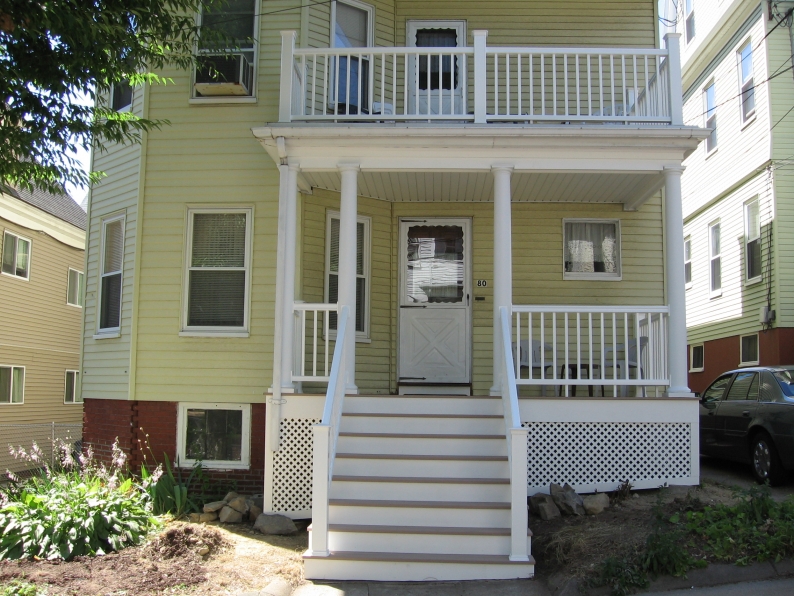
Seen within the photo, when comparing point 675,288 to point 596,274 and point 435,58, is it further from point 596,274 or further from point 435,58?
point 435,58

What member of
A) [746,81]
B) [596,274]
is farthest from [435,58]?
[746,81]

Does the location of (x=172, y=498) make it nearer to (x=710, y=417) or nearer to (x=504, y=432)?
(x=504, y=432)

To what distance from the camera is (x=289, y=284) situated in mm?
8016

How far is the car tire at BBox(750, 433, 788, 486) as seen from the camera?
802cm

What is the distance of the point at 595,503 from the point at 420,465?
1774 mm

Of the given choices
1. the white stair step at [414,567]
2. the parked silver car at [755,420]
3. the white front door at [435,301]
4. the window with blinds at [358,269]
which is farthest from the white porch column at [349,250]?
the parked silver car at [755,420]

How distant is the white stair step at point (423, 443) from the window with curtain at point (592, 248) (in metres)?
3.86

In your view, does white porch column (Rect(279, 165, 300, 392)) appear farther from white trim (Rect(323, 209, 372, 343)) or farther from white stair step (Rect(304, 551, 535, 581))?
white stair step (Rect(304, 551, 535, 581))

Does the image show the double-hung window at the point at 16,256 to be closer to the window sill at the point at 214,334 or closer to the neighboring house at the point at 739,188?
the window sill at the point at 214,334

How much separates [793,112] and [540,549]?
35.6 ft

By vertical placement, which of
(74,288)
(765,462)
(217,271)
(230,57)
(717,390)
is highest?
(230,57)

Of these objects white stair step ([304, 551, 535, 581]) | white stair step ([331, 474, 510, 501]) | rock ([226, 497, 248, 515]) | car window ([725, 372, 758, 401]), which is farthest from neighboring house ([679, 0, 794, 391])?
rock ([226, 497, 248, 515])

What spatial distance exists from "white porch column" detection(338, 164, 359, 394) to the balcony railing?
2.51 feet

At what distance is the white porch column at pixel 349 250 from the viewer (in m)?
7.96
